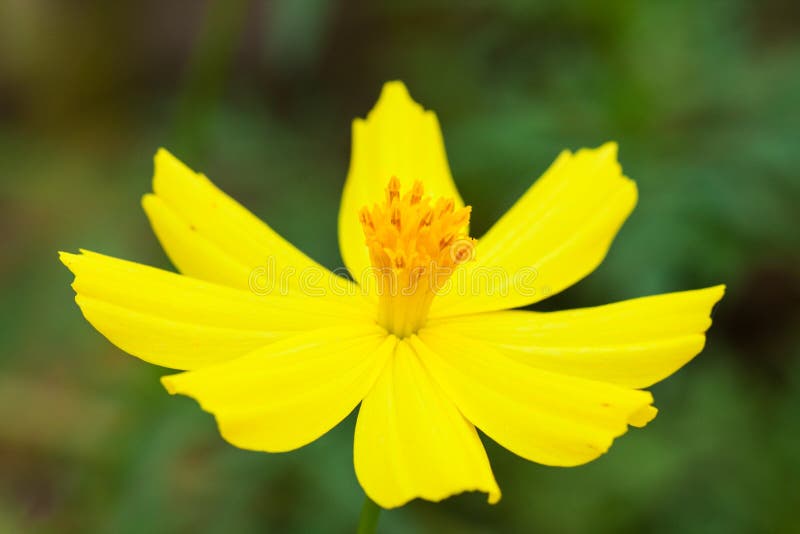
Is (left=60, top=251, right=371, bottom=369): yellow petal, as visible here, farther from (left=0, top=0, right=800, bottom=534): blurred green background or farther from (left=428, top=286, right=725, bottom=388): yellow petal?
(left=0, top=0, right=800, bottom=534): blurred green background

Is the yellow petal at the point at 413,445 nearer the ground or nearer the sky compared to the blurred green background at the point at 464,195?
nearer the sky

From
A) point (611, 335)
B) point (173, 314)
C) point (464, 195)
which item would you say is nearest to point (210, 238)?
point (173, 314)

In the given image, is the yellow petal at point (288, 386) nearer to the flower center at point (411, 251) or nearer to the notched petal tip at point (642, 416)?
the flower center at point (411, 251)

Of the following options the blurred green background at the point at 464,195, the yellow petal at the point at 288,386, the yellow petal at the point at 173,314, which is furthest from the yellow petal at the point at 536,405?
the blurred green background at the point at 464,195

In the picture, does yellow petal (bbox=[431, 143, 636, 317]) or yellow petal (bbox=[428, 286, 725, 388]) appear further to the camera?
yellow petal (bbox=[431, 143, 636, 317])

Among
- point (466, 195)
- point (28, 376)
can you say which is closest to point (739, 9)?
point (466, 195)

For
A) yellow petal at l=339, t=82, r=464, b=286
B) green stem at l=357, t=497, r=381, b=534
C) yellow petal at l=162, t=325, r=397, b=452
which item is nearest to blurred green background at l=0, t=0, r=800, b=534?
yellow petal at l=339, t=82, r=464, b=286

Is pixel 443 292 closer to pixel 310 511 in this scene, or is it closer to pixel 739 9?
pixel 310 511

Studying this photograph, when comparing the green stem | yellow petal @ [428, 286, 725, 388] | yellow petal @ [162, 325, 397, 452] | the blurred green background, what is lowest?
the blurred green background
